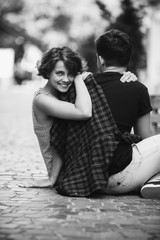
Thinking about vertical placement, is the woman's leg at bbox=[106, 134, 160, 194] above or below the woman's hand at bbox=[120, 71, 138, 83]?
below

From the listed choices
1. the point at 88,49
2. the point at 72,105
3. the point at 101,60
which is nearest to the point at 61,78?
the point at 72,105

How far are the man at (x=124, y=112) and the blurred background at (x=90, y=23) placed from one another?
1036 cm

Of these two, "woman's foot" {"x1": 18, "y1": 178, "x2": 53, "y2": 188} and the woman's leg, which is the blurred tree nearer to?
"woman's foot" {"x1": 18, "y1": 178, "x2": 53, "y2": 188}

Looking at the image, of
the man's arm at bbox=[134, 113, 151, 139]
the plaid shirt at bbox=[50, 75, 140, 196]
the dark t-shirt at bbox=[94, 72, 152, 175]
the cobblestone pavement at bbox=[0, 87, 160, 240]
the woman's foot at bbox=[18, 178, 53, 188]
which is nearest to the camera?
the cobblestone pavement at bbox=[0, 87, 160, 240]

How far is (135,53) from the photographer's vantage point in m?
24.9

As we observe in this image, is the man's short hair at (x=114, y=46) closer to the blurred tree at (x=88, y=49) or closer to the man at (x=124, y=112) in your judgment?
the man at (x=124, y=112)

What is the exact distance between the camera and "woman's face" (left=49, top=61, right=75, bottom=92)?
4.59 meters

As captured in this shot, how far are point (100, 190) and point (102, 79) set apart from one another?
1.01 meters

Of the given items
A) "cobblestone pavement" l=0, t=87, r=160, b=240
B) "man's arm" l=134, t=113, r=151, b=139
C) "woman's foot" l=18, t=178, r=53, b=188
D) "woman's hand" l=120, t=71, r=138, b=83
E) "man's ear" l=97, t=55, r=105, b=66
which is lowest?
"cobblestone pavement" l=0, t=87, r=160, b=240

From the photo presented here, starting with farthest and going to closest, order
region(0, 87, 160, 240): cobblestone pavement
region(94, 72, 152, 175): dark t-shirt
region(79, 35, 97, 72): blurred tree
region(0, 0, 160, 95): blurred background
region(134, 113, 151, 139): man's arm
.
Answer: region(79, 35, 97, 72): blurred tree → region(0, 0, 160, 95): blurred background → region(134, 113, 151, 139): man's arm → region(94, 72, 152, 175): dark t-shirt → region(0, 87, 160, 240): cobblestone pavement

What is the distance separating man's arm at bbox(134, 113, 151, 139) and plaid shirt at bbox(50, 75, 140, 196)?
0.15 metres

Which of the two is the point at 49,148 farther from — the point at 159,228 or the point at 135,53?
the point at 135,53

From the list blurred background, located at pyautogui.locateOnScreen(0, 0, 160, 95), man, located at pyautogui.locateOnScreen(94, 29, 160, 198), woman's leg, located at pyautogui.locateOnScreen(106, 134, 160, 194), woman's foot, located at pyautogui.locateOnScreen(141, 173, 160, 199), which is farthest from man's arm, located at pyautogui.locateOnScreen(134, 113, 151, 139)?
blurred background, located at pyautogui.locateOnScreen(0, 0, 160, 95)

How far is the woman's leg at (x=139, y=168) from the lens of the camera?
14.7ft
